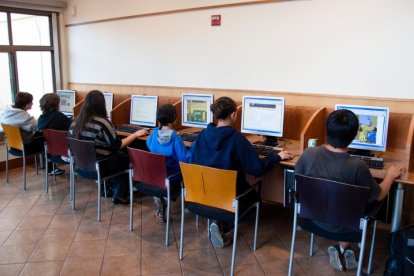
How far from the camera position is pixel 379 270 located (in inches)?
96.3

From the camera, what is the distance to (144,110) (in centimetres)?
410

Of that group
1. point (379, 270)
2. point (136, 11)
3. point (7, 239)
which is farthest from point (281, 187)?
point (136, 11)

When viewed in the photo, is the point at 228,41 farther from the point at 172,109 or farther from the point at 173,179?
the point at 173,179

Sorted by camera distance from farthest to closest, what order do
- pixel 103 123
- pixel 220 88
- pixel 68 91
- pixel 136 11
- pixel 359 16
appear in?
1. pixel 68 91
2. pixel 136 11
3. pixel 220 88
4. pixel 103 123
5. pixel 359 16

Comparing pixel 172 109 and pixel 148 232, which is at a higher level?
pixel 172 109

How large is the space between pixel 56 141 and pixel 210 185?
2027 mm

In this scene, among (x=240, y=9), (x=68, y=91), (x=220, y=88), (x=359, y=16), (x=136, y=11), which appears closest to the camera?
(x=359, y=16)

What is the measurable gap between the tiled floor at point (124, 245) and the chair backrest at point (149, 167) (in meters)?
0.50

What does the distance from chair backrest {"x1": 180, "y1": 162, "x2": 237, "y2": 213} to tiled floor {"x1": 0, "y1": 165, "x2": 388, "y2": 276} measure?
0.50 meters

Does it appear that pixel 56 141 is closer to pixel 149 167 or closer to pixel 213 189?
pixel 149 167

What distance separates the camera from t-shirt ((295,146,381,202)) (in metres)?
1.97

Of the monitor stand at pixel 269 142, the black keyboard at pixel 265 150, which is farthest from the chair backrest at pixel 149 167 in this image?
the monitor stand at pixel 269 142

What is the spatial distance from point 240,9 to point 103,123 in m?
1.68

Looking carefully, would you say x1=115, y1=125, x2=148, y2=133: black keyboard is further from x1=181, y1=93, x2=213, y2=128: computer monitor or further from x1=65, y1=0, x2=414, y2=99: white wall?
x1=65, y1=0, x2=414, y2=99: white wall
